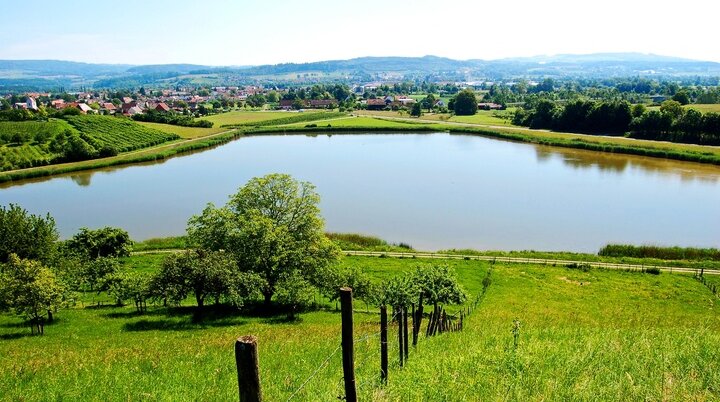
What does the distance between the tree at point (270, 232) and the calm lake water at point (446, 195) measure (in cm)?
1269

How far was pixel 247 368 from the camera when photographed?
4109 mm

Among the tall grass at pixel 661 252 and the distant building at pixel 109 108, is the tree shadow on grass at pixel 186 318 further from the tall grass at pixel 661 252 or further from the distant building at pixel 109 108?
the distant building at pixel 109 108

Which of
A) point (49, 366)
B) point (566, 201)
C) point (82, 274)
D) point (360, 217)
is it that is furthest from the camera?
point (566, 201)

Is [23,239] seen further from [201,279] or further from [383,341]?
[383,341]

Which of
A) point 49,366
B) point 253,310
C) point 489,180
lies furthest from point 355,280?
point 489,180

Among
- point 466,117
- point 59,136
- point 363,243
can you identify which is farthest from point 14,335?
point 466,117

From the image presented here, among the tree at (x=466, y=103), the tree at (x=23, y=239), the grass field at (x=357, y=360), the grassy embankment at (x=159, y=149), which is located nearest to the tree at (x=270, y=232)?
the grass field at (x=357, y=360)

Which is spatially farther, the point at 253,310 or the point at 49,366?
the point at 253,310

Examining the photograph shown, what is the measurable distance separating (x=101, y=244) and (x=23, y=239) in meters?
6.09

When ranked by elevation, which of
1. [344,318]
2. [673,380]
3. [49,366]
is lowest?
[49,366]

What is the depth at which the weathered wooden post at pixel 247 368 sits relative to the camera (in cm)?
405

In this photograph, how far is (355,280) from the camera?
901 inches

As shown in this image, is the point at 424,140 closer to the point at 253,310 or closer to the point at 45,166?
the point at 45,166

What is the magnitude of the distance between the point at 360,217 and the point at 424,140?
4867 centimetres
